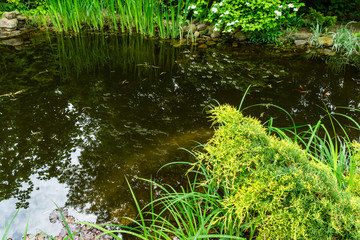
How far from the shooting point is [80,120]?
3342 mm

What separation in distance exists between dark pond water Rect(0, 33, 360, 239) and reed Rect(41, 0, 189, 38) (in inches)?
20.1

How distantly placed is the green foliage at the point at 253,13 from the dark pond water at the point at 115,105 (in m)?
0.55

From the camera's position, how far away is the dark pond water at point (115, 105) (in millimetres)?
2361

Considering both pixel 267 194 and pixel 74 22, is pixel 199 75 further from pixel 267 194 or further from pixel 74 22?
pixel 74 22

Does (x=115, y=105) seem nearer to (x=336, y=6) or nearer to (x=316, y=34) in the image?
(x=316, y=34)

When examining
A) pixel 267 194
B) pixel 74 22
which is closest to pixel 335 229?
pixel 267 194

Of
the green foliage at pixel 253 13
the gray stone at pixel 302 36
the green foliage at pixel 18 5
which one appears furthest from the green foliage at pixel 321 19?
the green foliage at pixel 18 5

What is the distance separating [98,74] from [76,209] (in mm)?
2920

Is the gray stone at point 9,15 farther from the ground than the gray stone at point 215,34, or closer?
farther from the ground

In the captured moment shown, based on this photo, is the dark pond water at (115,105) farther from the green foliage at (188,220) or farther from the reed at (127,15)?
the green foliage at (188,220)

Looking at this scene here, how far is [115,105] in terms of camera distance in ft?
12.0

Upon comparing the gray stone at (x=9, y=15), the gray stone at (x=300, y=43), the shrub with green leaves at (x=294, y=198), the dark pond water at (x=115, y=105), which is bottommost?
the dark pond water at (x=115, y=105)

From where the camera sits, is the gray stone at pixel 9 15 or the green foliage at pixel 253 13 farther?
the gray stone at pixel 9 15

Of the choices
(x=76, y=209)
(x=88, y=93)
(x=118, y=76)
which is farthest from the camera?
(x=118, y=76)
